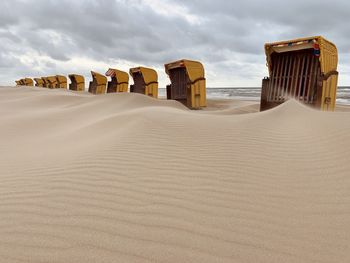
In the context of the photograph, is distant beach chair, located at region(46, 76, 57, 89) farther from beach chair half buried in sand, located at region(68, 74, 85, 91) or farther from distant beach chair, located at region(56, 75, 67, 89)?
beach chair half buried in sand, located at region(68, 74, 85, 91)

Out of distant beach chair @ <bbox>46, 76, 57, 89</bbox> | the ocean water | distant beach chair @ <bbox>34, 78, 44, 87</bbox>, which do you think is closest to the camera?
the ocean water

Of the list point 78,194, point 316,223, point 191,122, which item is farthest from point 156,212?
point 191,122

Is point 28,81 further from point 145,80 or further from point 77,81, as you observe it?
point 145,80

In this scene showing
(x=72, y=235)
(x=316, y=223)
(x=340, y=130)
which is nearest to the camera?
(x=72, y=235)

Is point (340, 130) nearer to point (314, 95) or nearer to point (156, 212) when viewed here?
point (156, 212)

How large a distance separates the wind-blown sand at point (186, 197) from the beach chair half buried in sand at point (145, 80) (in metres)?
9.97

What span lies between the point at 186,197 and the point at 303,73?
255 inches

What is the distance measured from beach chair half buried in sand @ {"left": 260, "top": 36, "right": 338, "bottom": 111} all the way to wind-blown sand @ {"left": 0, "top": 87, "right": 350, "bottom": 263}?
365 centimetres

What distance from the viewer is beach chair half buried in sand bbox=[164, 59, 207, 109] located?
399 inches

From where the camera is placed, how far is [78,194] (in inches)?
78.5

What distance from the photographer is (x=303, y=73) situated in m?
7.20

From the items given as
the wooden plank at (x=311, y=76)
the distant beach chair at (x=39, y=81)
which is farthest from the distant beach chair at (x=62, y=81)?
the wooden plank at (x=311, y=76)

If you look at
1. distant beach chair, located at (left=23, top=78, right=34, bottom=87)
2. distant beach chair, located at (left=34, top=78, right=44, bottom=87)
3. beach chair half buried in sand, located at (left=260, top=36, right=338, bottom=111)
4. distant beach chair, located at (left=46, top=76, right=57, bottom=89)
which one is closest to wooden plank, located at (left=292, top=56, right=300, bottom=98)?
beach chair half buried in sand, located at (left=260, top=36, right=338, bottom=111)

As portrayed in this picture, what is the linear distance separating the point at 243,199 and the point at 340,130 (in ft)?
6.17
